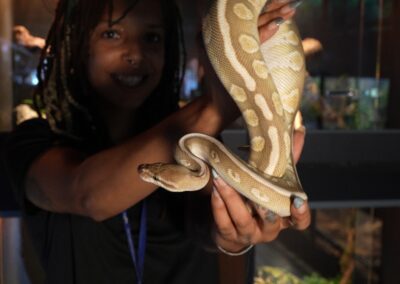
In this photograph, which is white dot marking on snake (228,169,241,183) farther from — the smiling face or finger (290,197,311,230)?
the smiling face

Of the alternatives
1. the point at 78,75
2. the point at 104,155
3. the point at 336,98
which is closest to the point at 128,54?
the point at 78,75

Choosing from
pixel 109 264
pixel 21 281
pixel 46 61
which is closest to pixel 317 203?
pixel 109 264

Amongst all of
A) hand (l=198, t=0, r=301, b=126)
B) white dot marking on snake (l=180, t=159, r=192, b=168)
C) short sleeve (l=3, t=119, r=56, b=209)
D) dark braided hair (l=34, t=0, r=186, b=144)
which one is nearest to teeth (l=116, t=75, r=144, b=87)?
dark braided hair (l=34, t=0, r=186, b=144)

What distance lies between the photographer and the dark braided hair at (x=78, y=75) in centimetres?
116

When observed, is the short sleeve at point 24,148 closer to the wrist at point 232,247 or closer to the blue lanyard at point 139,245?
the blue lanyard at point 139,245

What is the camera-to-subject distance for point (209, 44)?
68cm

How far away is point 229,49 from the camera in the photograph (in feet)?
2.22

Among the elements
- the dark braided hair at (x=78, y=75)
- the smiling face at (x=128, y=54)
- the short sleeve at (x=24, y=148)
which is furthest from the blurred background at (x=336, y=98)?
the short sleeve at (x=24, y=148)

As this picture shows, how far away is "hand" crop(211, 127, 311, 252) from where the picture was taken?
2.38 ft

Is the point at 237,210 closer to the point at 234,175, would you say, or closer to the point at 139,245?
the point at 234,175

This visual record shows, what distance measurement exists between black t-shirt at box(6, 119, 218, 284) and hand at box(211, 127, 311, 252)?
0.30m

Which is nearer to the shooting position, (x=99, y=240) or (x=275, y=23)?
(x=275, y=23)

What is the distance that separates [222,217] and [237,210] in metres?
0.04

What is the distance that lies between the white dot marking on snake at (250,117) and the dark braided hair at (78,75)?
55 centimetres
